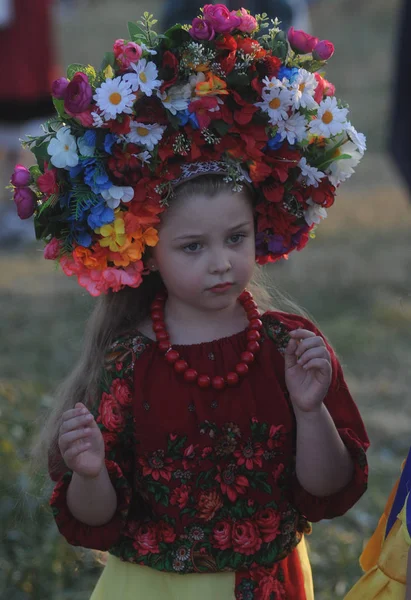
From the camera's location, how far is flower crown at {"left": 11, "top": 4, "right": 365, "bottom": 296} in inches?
92.5

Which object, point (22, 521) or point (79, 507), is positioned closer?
point (79, 507)

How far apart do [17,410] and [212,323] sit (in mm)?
2086

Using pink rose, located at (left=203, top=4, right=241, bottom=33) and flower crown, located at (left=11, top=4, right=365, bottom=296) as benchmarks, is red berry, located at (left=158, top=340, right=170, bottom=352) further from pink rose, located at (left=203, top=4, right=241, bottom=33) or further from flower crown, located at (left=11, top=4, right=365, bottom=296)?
pink rose, located at (left=203, top=4, right=241, bottom=33)

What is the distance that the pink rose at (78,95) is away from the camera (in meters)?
2.32

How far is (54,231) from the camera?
245 centimetres

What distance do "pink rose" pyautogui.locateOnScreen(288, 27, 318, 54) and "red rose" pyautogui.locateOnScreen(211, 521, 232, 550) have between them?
3.96 feet

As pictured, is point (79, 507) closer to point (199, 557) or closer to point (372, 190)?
point (199, 557)

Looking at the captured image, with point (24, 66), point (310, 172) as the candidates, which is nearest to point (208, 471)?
point (310, 172)

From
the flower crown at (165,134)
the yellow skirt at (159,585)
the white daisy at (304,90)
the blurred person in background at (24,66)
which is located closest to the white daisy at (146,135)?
the flower crown at (165,134)

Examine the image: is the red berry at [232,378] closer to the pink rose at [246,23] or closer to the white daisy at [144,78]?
the white daisy at [144,78]

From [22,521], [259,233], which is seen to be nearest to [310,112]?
[259,233]

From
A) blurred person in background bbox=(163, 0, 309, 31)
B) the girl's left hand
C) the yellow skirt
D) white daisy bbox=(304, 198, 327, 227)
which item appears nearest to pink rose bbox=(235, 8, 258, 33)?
white daisy bbox=(304, 198, 327, 227)

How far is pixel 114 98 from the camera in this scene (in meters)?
2.32

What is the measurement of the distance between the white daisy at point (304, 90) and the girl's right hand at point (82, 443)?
3.01ft
